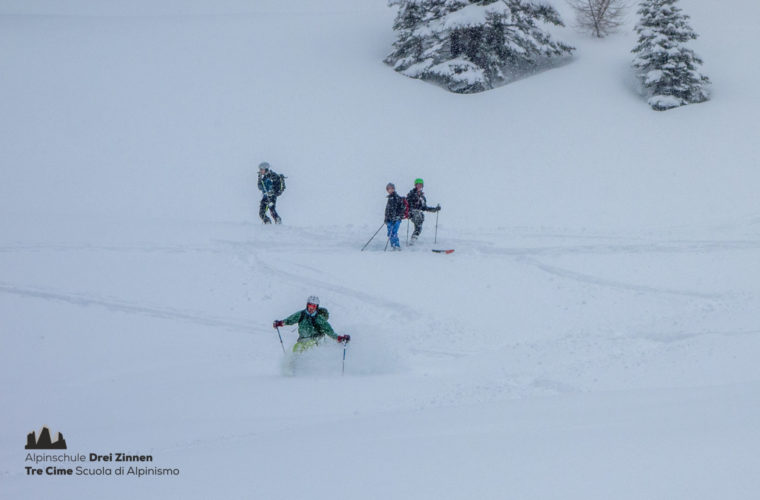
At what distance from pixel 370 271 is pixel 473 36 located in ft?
43.8

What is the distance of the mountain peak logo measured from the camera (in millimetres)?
6660

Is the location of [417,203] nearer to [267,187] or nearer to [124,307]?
[267,187]

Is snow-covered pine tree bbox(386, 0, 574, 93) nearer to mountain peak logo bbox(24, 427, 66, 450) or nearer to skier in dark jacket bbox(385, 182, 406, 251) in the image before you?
skier in dark jacket bbox(385, 182, 406, 251)

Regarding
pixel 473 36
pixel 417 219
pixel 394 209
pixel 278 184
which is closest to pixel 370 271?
pixel 394 209

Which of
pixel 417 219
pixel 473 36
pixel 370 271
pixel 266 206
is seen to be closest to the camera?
pixel 370 271

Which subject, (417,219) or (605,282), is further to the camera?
(417,219)

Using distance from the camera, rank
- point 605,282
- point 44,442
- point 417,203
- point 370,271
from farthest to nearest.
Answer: point 417,203 < point 370,271 < point 605,282 < point 44,442

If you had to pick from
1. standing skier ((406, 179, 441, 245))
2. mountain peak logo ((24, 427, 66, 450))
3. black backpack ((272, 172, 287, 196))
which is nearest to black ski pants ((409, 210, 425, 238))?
standing skier ((406, 179, 441, 245))

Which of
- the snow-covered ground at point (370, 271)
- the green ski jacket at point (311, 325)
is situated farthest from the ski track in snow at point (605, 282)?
the green ski jacket at point (311, 325)

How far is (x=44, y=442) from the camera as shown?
6.83 meters

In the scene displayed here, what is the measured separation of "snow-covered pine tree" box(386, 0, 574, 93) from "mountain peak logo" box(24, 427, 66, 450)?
739 inches

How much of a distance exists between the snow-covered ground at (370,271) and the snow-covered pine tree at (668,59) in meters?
0.93

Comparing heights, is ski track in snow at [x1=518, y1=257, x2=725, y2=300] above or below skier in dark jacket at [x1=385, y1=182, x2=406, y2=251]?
below

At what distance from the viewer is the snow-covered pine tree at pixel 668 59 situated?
20141mm
